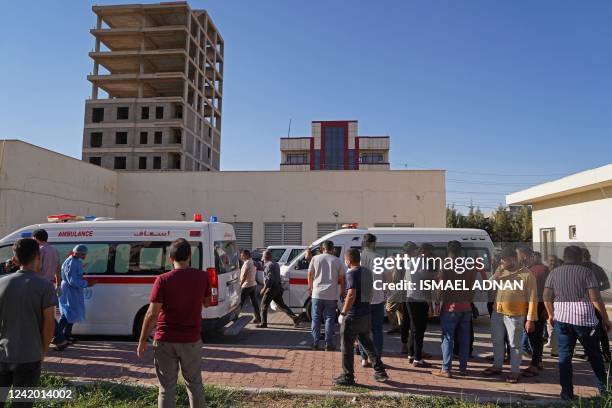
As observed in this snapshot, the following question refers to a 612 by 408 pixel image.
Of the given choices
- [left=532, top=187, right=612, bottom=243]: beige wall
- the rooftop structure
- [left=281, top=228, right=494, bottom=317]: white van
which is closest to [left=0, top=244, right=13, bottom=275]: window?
[left=281, top=228, right=494, bottom=317]: white van

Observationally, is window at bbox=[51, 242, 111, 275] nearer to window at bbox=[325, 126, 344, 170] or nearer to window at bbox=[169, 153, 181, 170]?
window at bbox=[169, 153, 181, 170]

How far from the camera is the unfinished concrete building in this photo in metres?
49.8

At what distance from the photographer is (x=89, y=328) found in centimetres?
748

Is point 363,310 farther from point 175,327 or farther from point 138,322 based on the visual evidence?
point 138,322

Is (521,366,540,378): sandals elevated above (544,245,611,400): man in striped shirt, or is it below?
below

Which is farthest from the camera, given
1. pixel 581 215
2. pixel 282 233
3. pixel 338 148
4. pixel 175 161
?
pixel 338 148

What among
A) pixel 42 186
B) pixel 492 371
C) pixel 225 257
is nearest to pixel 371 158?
pixel 42 186

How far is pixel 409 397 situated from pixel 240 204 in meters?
19.4

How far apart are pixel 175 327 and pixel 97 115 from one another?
179 feet

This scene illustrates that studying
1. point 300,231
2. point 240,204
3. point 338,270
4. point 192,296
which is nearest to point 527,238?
point 300,231

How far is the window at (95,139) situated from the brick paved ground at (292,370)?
48799 millimetres

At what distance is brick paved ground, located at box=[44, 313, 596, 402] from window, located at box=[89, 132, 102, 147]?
48.8 m

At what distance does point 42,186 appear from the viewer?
18.5m

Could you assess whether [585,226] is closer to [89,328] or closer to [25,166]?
[89,328]
